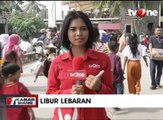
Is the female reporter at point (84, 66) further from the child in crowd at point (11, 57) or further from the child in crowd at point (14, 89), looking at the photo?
the child in crowd at point (11, 57)

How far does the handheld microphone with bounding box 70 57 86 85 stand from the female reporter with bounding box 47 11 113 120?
110 millimetres

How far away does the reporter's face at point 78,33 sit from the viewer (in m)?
2.50

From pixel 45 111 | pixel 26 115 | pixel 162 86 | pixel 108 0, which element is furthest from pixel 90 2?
pixel 26 115

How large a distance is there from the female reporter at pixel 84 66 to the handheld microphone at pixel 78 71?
0.11 meters

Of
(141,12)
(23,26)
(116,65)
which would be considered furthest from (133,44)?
(141,12)

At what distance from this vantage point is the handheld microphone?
2.25 meters

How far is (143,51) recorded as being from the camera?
8.43m

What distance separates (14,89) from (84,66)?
1.30 metres

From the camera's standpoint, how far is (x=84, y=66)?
2475 millimetres

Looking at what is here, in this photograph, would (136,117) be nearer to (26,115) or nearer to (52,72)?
(26,115)

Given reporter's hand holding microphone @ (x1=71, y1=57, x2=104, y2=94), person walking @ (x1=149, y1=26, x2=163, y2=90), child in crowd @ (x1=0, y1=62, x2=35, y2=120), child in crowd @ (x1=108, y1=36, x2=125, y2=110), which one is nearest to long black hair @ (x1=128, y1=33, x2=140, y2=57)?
child in crowd @ (x1=108, y1=36, x2=125, y2=110)

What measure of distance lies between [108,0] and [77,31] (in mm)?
34962

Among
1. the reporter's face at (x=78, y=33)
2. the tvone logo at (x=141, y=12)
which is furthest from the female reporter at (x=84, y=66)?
the tvone logo at (x=141, y=12)

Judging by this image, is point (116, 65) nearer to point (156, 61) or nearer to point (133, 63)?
point (133, 63)
